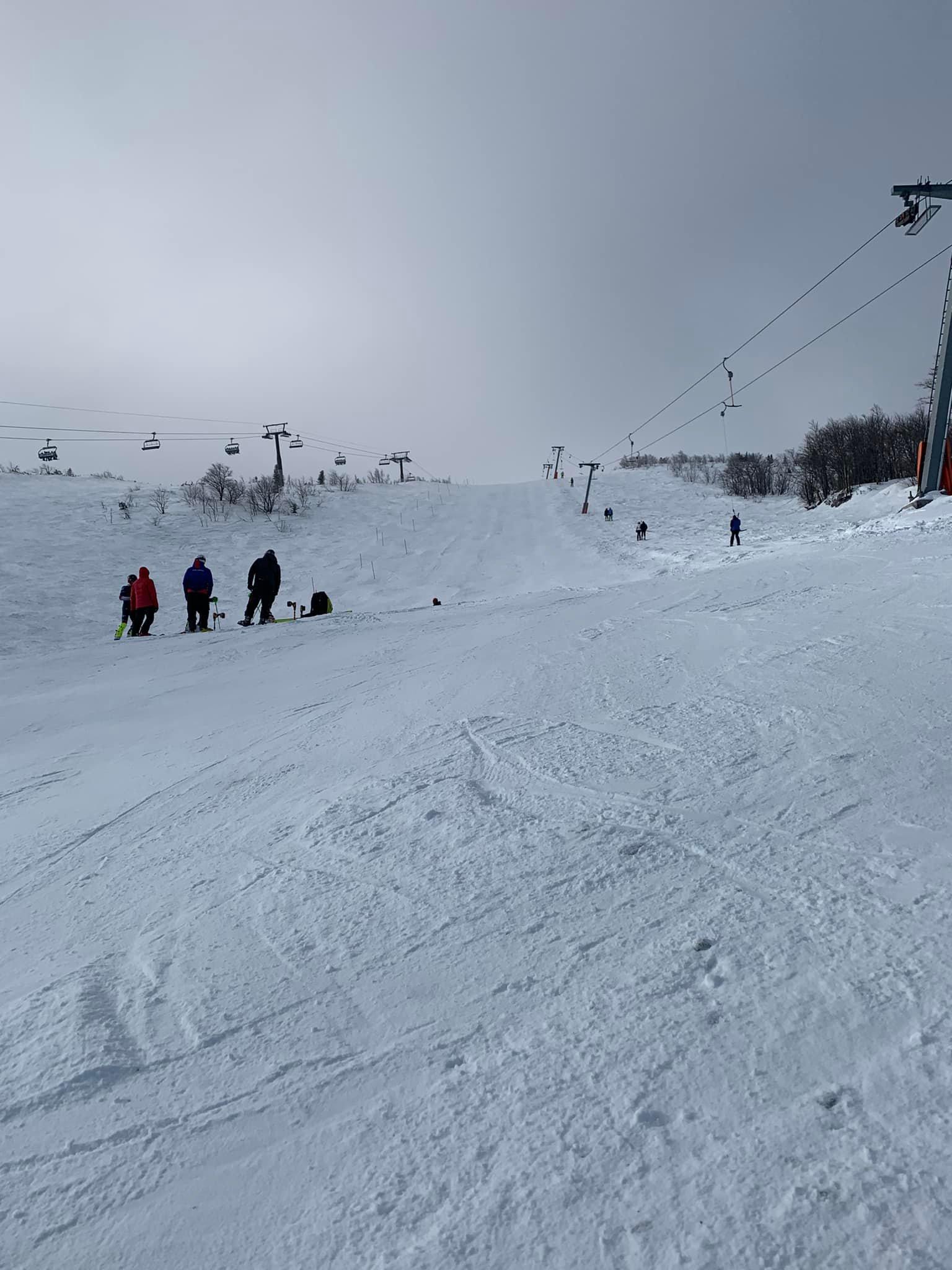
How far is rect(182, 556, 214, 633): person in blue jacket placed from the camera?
1316 cm

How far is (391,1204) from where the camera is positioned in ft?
4.73

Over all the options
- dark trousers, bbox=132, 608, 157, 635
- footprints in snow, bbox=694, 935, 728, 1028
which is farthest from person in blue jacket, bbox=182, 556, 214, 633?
footprints in snow, bbox=694, 935, 728, 1028

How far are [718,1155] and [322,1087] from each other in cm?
94

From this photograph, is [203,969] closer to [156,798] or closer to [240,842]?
[240,842]

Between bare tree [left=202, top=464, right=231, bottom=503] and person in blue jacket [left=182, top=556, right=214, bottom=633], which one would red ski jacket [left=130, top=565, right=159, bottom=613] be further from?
bare tree [left=202, top=464, right=231, bottom=503]

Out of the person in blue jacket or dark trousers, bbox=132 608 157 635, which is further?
dark trousers, bbox=132 608 157 635

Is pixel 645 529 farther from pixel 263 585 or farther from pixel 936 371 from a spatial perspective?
pixel 263 585

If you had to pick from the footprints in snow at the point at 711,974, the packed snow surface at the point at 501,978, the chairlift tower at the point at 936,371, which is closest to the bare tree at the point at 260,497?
the chairlift tower at the point at 936,371

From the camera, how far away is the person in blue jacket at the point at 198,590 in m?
13.2

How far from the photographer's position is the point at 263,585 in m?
13.3

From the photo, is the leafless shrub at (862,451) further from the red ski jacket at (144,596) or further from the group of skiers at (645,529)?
the red ski jacket at (144,596)

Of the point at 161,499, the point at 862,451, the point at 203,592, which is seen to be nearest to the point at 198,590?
the point at 203,592

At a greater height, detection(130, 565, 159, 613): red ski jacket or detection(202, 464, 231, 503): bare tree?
detection(202, 464, 231, 503): bare tree

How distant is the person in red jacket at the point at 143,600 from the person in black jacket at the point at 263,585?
177 centimetres
